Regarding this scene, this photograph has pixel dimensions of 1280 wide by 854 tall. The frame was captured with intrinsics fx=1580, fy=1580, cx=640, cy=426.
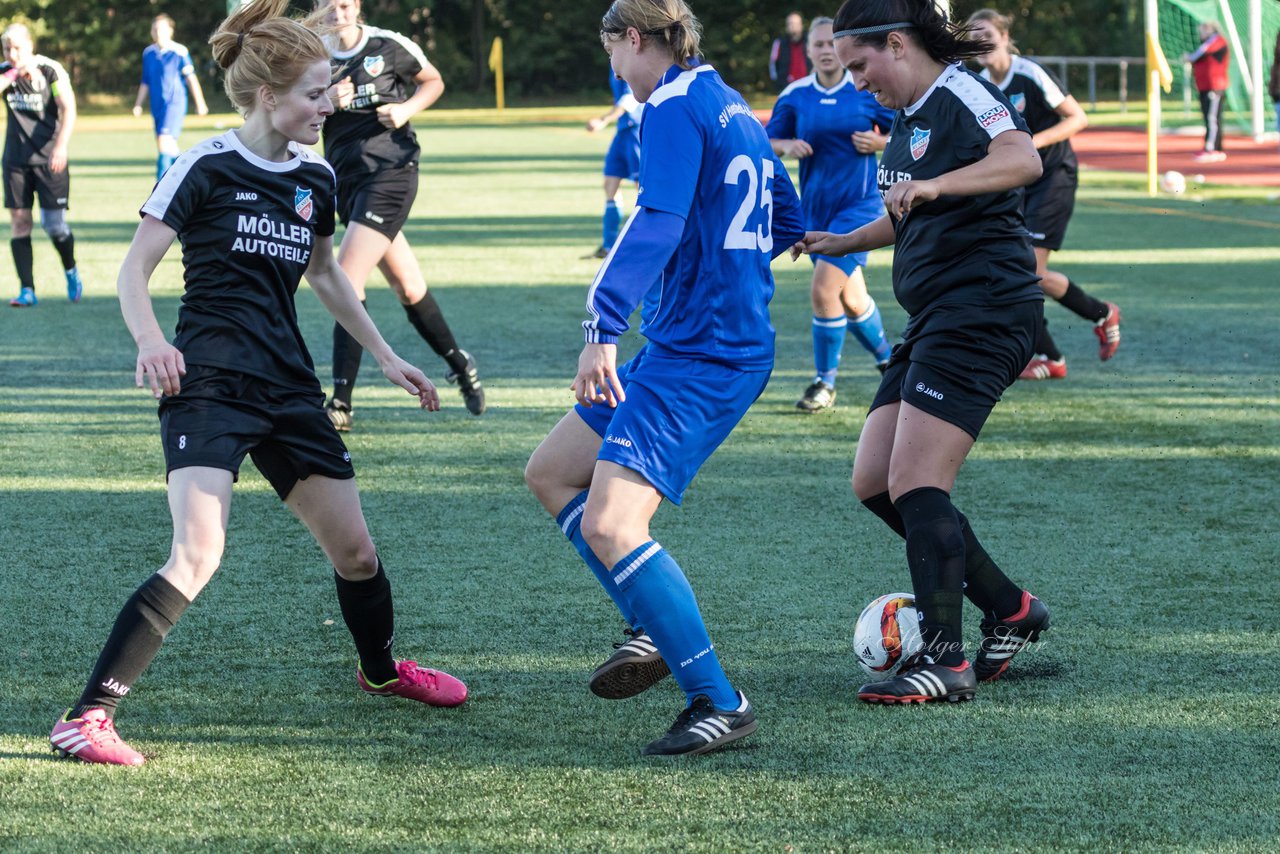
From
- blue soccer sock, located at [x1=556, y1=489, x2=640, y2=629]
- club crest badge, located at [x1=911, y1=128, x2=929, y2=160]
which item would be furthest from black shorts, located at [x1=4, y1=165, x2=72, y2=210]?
club crest badge, located at [x1=911, y1=128, x2=929, y2=160]

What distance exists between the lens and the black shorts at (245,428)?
12.1 ft

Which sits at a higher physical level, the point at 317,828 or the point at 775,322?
the point at 317,828

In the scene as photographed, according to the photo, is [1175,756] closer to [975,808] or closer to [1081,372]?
[975,808]

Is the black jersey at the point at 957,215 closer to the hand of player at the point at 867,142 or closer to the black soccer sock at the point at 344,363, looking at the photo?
the hand of player at the point at 867,142

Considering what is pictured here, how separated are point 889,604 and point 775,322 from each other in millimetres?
6828

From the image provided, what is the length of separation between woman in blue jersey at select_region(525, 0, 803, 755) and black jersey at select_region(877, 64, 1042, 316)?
0.52 m

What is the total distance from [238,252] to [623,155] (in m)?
10.7

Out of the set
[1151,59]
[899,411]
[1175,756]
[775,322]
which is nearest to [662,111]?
[899,411]

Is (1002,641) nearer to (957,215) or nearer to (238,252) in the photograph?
(957,215)

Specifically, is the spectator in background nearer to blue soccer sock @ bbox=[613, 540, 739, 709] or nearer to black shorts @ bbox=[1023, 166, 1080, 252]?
black shorts @ bbox=[1023, 166, 1080, 252]

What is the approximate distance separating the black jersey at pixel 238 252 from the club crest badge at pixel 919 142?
5.14 feet

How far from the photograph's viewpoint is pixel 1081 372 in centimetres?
915

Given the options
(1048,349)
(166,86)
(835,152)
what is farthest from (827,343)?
(166,86)

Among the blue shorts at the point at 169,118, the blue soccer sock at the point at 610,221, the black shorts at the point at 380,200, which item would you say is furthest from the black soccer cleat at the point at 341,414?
the blue shorts at the point at 169,118
